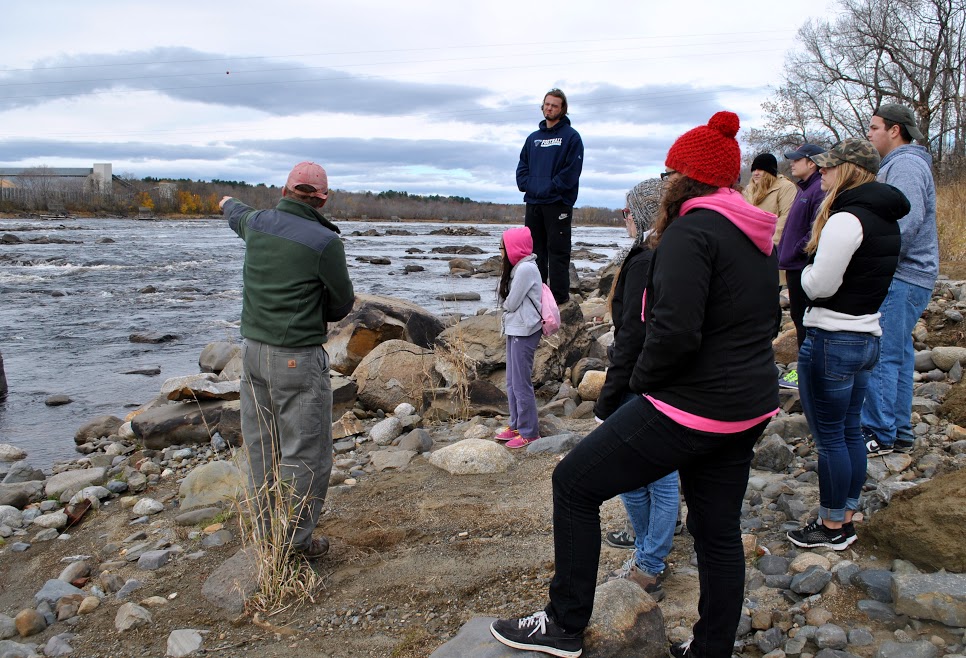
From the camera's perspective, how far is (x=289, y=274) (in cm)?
375

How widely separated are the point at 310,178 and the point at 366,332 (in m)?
5.91

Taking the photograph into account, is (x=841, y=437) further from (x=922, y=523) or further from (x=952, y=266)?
(x=952, y=266)

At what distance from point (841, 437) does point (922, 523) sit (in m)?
0.50

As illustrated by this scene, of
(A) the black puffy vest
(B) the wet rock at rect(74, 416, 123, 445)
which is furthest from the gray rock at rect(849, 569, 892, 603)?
(B) the wet rock at rect(74, 416, 123, 445)

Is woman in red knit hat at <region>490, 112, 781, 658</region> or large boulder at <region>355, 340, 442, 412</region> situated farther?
large boulder at <region>355, 340, 442, 412</region>

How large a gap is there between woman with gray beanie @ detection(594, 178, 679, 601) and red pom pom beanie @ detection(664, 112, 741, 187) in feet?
1.70

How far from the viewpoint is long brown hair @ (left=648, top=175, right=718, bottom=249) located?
258 centimetres

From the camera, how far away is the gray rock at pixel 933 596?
2973 mm

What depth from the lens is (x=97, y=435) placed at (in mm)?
8219

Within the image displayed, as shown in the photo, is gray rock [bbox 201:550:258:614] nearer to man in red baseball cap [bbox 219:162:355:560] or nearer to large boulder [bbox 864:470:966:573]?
man in red baseball cap [bbox 219:162:355:560]

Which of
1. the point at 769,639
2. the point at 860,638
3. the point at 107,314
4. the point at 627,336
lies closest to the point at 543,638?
the point at 769,639

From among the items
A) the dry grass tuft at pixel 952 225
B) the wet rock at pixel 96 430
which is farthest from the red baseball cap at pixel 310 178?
the dry grass tuft at pixel 952 225

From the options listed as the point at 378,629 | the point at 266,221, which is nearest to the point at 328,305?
the point at 266,221

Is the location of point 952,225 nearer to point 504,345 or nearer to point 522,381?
point 504,345
